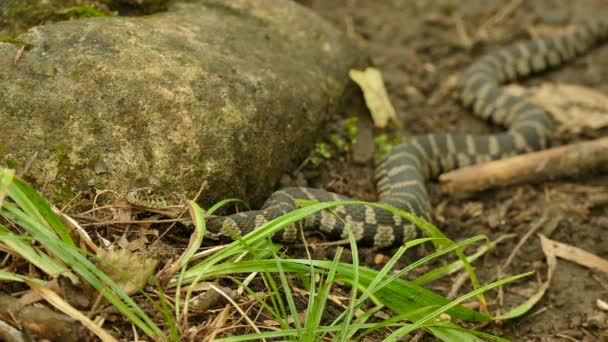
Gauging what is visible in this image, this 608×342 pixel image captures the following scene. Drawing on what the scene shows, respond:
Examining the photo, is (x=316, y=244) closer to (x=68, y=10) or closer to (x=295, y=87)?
(x=295, y=87)

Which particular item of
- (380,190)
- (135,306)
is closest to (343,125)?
(380,190)

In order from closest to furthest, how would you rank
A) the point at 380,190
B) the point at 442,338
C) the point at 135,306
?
the point at 135,306 → the point at 442,338 → the point at 380,190

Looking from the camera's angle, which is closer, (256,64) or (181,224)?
(181,224)

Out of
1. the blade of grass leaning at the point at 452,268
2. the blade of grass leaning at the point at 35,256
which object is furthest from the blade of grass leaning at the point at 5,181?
the blade of grass leaning at the point at 452,268

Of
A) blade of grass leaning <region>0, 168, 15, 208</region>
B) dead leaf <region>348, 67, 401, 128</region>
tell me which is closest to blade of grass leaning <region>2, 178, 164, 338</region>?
blade of grass leaning <region>0, 168, 15, 208</region>

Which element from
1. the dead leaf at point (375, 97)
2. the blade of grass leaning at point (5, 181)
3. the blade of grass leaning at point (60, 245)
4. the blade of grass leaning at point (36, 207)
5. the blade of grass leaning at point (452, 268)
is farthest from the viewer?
the dead leaf at point (375, 97)

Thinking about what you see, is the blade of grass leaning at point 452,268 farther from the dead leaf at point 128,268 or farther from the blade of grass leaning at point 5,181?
the blade of grass leaning at point 5,181

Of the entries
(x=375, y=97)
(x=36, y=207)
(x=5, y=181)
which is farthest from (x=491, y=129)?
(x=5, y=181)
